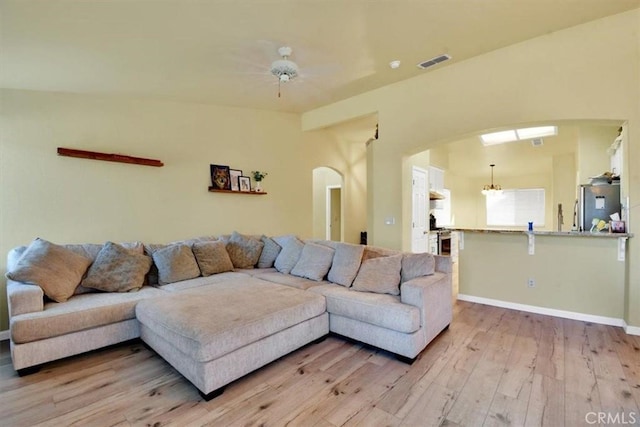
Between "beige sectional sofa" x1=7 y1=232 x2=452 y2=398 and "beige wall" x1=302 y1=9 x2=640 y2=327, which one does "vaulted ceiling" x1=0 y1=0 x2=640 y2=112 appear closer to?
"beige wall" x1=302 y1=9 x2=640 y2=327

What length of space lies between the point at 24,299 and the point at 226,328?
171 cm

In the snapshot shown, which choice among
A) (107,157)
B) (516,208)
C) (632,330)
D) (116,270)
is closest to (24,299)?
(116,270)

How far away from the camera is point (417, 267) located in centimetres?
291

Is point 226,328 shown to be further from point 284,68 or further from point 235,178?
point 235,178

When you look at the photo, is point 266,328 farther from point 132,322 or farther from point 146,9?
point 146,9

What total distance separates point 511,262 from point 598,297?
874 mm

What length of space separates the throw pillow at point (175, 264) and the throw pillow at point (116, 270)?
17 centimetres

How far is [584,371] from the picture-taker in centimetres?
229

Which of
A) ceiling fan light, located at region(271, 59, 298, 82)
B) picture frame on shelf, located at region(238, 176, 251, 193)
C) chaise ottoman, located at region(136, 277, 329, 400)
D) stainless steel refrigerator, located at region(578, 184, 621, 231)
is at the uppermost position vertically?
ceiling fan light, located at region(271, 59, 298, 82)

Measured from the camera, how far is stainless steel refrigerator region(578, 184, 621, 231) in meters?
3.54

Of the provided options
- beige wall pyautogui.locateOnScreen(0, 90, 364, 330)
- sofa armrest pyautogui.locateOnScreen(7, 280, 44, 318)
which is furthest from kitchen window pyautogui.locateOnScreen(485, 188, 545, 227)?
sofa armrest pyautogui.locateOnScreen(7, 280, 44, 318)

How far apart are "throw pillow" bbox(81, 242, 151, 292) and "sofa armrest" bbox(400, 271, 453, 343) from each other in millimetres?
2685

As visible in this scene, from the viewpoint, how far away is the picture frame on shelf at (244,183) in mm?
4812

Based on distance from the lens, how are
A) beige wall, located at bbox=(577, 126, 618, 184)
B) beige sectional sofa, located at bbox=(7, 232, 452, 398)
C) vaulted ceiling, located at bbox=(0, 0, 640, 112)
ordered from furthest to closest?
beige wall, located at bbox=(577, 126, 618, 184)
vaulted ceiling, located at bbox=(0, 0, 640, 112)
beige sectional sofa, located at bbox=(7, 232, 452, 398)
